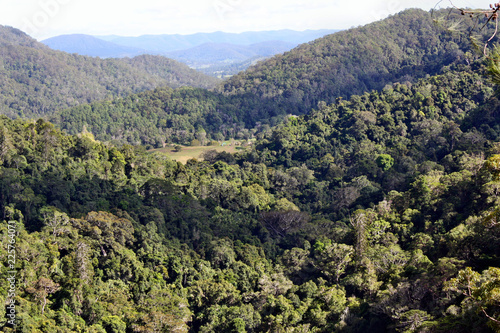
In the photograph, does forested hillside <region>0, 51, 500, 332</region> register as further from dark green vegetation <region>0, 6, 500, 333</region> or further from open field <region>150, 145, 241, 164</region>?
open field <region>150, 145, 241, 164</region>

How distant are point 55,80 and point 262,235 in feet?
385

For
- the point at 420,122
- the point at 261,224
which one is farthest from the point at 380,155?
the point at 261,224

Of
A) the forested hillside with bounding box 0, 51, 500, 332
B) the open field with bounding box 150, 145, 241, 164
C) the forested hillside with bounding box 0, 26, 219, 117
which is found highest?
the forested hillside with bounding box 0, 26, 219, 117

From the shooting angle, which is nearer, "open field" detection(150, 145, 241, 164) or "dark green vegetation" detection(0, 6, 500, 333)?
"dark green vegetation" detection(0, 6, 500, 333)

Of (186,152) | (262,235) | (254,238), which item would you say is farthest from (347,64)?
(254,238)

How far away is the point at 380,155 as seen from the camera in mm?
42719

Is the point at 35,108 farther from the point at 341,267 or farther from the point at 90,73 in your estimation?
the point at 341,267

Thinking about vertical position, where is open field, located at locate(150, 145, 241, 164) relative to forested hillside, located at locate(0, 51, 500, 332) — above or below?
below

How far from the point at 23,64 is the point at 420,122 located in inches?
4785

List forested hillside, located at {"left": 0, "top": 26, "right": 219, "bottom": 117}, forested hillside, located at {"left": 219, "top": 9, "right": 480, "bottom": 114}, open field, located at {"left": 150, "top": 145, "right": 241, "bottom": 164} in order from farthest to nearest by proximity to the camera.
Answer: forested hillside, located at {"left": 0, "top": 26, "right": 219, "bottom": 117} → forested hillside, located at {"left": 219, "top": 9, "right": 480, "bottom": 114} → open field, located at {"left": 150, "top": 145, "right": 241, "bottom": 164}

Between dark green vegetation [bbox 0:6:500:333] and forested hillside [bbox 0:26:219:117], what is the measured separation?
283 ft

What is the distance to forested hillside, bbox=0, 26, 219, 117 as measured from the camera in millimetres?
118062

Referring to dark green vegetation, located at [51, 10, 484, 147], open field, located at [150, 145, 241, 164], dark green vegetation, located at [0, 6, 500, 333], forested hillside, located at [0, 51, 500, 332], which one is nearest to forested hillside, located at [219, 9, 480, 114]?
dark green vegetation, located at [51, 10, 484, 147]

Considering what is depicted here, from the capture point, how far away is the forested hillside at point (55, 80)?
118062 millimetres
